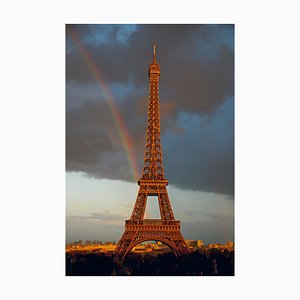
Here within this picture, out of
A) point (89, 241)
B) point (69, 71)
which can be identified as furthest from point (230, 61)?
point (89, 241)

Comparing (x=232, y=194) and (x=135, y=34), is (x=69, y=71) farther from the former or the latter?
(x=232, y=194)

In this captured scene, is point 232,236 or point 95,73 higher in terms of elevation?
point 95,73

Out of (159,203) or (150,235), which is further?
(159,203)

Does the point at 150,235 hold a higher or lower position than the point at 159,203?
lower

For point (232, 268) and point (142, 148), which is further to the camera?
point (142, 148)
